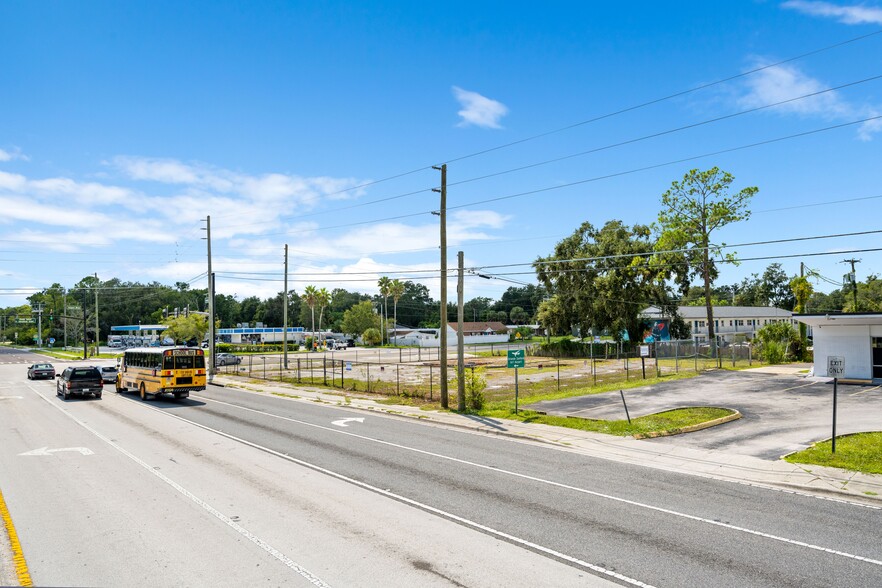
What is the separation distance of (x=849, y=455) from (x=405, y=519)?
1252 centimetres

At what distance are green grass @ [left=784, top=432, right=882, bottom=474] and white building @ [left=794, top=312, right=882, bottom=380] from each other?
57.7 feet

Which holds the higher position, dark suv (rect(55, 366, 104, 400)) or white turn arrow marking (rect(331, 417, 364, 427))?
dark suv (rect(55, 366, 104, 400))

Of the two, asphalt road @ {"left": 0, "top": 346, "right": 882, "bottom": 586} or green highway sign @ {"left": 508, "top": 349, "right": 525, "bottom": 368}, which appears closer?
asphalt road @ {"left": 0, "top": 346, "right": 882, "bottom": 586}

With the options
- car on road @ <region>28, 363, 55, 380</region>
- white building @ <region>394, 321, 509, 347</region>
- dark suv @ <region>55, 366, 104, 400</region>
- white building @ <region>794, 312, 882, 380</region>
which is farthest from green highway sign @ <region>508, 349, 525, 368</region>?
white building @ <region>394, 321, 509, 347</region>

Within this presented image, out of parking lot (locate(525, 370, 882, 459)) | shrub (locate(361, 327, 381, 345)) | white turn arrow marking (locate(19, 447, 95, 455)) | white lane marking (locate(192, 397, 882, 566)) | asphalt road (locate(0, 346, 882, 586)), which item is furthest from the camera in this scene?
shrub (locate(361, 327, 381, 345))

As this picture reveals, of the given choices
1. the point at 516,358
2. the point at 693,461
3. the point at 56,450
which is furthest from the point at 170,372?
the point at 693,461

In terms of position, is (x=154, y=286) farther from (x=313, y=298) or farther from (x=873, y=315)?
(x=873, y=315)

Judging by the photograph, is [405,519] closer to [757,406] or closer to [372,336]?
[757,406]

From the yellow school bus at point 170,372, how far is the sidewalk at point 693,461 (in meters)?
12.7

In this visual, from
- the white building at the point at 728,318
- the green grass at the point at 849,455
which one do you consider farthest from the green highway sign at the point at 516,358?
the white building at the point at 728,318

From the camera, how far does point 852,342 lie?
1335 inches

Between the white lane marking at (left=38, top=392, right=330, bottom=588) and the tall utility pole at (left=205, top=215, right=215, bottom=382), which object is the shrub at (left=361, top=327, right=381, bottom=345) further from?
the white lane marking at (left=38, top=392, right=330, bottom=588)

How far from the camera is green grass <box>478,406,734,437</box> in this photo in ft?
66.8

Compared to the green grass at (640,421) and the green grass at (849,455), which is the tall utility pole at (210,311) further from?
the green grass at (849,455)
